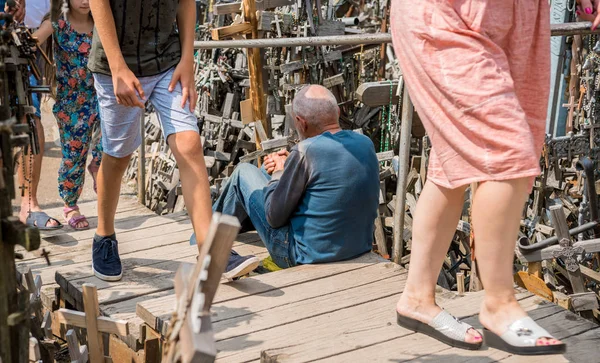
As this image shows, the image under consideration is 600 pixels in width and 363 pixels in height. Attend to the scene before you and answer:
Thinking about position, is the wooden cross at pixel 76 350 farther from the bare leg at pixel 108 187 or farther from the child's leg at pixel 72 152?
the child's leg at pixel 72 152

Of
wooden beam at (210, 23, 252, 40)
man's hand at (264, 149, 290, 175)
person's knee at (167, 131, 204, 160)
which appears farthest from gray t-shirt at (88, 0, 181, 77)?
wooden beam at (210, 23, 252, 40)

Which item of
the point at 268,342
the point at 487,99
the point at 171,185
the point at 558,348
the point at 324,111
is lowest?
the point at 171,185

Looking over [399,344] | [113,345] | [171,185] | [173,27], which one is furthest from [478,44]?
[171,185]

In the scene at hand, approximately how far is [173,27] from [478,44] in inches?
61.2

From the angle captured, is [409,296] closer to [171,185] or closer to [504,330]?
[504,330]

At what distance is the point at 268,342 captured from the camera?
3.05 meters

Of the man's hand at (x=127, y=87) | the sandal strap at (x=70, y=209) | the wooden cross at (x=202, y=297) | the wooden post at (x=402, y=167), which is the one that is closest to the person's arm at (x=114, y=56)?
the man's hand at (x=127, y=87)

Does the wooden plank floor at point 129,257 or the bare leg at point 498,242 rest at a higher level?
the bare leg at point 498,242

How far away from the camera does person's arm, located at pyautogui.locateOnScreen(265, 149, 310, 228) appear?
401 centimetres

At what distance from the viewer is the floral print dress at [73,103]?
4992 millimetres

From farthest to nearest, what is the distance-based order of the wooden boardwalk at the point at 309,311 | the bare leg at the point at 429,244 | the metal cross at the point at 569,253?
→ 1. the metal cross at the point at 569,253
2. the wooden boardwalk at the point at 309,311
3. the bare leg at the point at 429,244

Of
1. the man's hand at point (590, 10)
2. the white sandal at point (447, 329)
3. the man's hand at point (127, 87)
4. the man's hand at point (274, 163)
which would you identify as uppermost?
the man's hand at point (590, 10)

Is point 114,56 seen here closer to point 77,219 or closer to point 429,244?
point 429,244

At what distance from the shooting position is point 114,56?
3.29m
